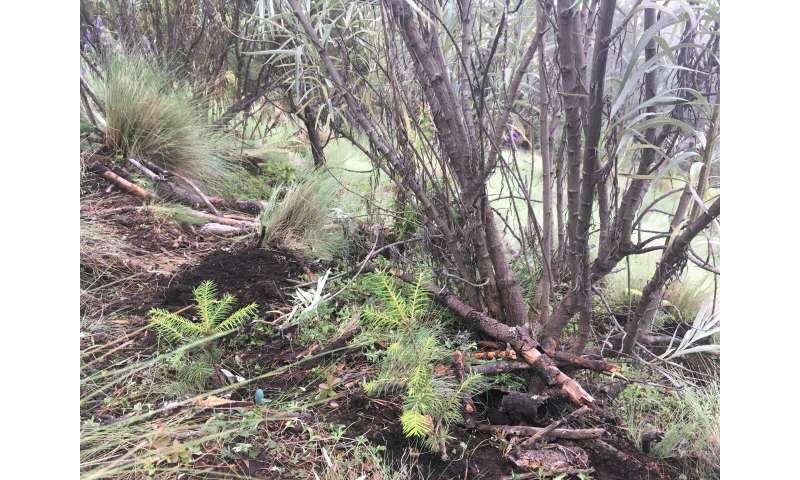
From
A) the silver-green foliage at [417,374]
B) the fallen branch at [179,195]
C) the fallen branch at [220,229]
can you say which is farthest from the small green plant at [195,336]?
the fallen branch at [179,195]

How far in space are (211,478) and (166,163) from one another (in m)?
1.66

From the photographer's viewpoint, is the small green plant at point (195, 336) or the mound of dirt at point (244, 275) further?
the mound of dirt at point (244, 275)

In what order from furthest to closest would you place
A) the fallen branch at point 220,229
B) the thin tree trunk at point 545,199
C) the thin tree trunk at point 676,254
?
the fallen branch at point 220,229
the thin tree trunk at point 545,199
the thin tree trunk at point 676,254

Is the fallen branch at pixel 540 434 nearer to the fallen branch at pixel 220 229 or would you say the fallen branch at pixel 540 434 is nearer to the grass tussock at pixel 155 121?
the fallen branch at pixel 220 229

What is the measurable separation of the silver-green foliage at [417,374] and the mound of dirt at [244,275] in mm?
325

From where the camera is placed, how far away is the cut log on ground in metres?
1.21

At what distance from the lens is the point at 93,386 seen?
118 centimetres

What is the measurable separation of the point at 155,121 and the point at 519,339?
5.71 feet

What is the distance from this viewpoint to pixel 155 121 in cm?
228

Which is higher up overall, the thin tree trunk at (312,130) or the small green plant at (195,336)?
the thin tree trunk at (312,130)

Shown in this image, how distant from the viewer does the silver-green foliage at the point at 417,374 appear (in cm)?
111

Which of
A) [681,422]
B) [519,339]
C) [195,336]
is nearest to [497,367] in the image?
[519,339]

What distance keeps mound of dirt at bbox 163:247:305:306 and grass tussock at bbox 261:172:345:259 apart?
0.08 meters
